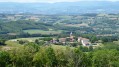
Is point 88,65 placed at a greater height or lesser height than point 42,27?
greater

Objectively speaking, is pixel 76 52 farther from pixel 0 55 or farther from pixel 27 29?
pixel 27 29

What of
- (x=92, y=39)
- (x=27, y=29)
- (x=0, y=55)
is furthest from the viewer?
(x=27, y=29)

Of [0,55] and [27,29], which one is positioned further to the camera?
[27,29]

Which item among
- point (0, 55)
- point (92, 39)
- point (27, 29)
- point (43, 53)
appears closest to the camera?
point (0, 55)

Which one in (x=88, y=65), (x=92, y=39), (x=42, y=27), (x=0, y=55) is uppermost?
(x=0, y=55)

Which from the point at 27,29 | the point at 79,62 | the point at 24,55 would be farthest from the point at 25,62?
the point at 27,29

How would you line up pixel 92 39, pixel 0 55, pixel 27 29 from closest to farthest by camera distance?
pixel 0 55 < pixel 92 39 < pixel 27 29

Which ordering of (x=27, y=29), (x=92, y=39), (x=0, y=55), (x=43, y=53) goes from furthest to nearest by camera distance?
1. (x=27, y=29)
2. (x=92, y=39)
3. (x=43, y=53)
4. (x=0, y=55)

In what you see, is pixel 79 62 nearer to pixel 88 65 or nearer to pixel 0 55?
pixel 88 65

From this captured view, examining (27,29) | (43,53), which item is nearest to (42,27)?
(27,29)
